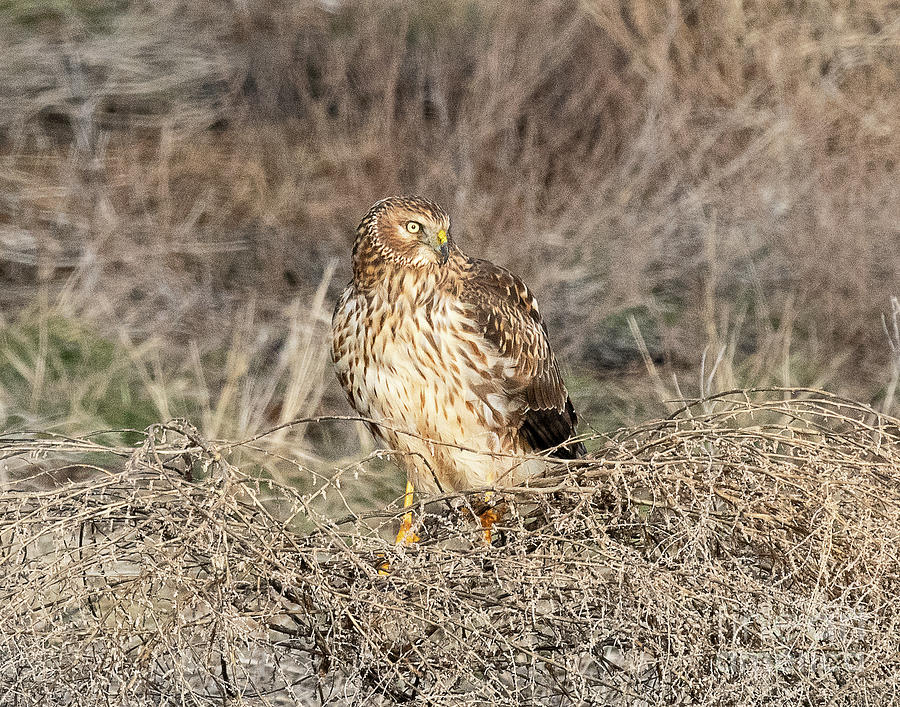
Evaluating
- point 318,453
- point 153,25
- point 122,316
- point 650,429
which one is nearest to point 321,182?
point 122,316

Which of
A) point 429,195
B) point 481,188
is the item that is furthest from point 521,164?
point 429,195

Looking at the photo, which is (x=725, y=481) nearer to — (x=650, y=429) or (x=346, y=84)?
(x=650, y=429)

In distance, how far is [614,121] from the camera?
8.27 m

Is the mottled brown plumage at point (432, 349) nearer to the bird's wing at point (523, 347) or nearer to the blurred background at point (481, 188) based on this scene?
the bird's wing at point (523, 347)

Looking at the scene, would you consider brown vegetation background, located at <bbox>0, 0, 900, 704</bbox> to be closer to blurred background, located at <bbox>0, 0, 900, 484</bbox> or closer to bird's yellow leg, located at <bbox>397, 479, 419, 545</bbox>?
blurred background, located at <bbox>0, 0, 900, 484</bbox>

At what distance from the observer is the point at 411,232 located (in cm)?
Result: 374

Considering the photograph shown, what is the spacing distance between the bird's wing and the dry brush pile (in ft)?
4.15

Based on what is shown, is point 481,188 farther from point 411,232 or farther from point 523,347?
point 411,232

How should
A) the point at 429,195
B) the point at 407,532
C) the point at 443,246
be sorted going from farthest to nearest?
the point at 429,195 → the point at 443,246 → the point at 407,532

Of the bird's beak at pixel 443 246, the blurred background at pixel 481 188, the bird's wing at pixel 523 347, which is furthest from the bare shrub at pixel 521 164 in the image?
the bird's beak at pixel 443 246

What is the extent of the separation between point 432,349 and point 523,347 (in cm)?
35

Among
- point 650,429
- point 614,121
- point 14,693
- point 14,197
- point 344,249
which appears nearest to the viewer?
point 14,693

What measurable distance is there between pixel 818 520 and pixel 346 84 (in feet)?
18.6

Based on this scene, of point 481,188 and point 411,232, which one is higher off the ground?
point 411,232
